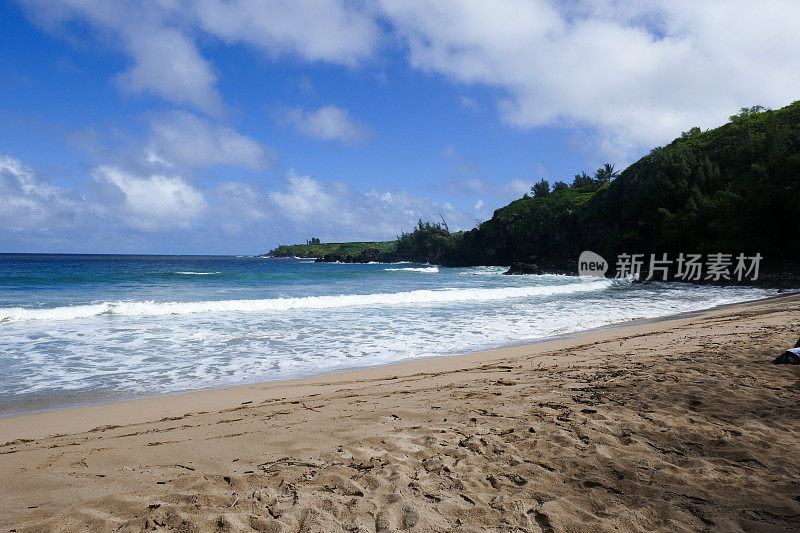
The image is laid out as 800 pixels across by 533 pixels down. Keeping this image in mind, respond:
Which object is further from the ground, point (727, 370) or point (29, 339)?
point (727, 370)

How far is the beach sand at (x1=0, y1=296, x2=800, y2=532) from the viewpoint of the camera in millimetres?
2627

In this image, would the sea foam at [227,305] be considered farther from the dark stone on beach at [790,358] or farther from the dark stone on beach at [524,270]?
the dark stone on beach at [524,270]

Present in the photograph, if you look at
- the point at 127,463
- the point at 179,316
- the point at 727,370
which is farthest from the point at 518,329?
the point at 179,316

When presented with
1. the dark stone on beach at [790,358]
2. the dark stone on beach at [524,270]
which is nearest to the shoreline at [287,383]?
the dark stone on beach at [790,358]

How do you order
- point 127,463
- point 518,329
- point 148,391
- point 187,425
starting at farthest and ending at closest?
1. point 518,329
2. point 148,391
3. point 187,425
4. point 127,463

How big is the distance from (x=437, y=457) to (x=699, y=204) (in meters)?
41.4

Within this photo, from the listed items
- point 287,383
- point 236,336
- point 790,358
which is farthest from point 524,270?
point 287,383

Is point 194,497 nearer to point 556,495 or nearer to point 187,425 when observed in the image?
point 187,425

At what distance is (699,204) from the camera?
3512 cm

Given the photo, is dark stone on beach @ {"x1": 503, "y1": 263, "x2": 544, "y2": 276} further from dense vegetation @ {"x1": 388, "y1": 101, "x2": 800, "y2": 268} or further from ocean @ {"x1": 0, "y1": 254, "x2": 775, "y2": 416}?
ocean @ {"x1": 0, "y1": 254, "x2": 775, "y2": 416}

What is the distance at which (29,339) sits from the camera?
1071 cm

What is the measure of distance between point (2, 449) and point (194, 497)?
9.52ft

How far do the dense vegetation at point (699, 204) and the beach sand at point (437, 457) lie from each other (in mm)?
31586

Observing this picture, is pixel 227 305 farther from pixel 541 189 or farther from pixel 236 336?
pixel 541 189
